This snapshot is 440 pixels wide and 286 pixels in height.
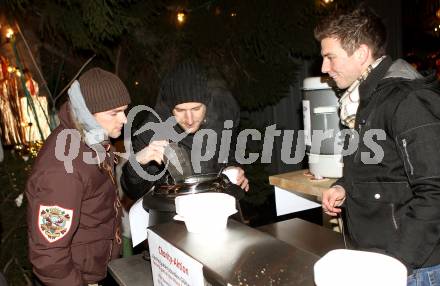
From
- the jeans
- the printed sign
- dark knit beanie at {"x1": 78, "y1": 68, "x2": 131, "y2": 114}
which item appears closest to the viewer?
the printed sign

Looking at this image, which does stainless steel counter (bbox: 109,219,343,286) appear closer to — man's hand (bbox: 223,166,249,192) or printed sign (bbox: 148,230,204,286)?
printed sign (bbox: 148,230,204,286)

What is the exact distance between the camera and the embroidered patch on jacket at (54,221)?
1.54m

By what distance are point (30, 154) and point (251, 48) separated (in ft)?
6.53

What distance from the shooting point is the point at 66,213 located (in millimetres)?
1549

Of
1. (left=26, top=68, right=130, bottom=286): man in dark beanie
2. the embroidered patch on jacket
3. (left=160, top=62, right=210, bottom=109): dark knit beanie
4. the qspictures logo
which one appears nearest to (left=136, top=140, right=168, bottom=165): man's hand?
the qspictures logo

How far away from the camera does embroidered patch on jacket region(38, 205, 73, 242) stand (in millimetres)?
1535

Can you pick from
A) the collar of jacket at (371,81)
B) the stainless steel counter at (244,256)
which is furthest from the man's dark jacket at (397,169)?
the stainless steel counter at (244,256)

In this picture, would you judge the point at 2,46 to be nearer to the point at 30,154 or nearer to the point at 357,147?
the point at 30,154

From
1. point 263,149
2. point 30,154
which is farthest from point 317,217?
point 30,154

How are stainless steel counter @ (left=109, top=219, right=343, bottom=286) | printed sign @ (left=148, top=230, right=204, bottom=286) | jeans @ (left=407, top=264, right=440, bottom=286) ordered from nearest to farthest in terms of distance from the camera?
1. stainless steel counter @ (left=109, top=219, right=343, bottom=286)
2. printed sign @ (left=148, top=230, right=204, bottom=286)
3. jeans @ (left=407, top=264, right=440, bottom=286)

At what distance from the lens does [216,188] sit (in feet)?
4.50

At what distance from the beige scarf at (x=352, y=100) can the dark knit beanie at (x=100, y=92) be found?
35.8 inches


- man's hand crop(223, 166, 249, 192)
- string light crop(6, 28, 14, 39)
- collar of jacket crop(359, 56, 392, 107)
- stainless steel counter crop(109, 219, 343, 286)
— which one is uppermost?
string light crop(6, 28, 14, 39)

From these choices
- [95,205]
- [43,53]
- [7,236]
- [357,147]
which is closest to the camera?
[357,147]
